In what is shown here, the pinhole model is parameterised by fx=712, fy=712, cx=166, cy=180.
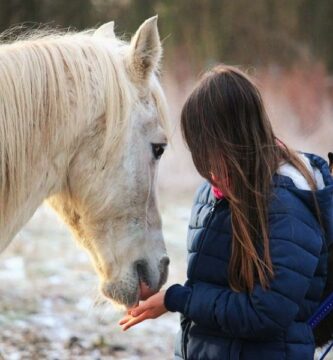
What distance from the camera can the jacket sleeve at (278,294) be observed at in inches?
67.4

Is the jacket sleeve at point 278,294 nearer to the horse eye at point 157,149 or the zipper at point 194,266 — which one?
the zipper at point 194,266

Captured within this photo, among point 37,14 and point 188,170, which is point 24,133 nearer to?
point 188,170

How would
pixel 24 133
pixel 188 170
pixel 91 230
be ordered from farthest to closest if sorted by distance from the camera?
pixel 188 170
pixel 91 230
pixel 24 133

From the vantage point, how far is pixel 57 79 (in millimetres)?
1969

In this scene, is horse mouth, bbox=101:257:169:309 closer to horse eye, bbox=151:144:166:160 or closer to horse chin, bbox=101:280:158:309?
horse chin, bbox=101:280:158:309

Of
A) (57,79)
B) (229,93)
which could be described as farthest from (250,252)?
(57,79)

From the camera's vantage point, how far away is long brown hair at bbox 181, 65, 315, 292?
1.79 m

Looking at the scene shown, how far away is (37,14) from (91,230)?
836 cm

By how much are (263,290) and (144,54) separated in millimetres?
773

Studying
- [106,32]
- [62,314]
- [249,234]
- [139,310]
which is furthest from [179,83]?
[249,234]

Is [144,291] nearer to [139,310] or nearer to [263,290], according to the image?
[139,310]

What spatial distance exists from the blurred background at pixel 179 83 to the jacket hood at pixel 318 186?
8.68ft

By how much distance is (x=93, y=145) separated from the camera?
200 cm

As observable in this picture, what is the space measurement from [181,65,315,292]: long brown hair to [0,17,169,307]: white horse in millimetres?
264
